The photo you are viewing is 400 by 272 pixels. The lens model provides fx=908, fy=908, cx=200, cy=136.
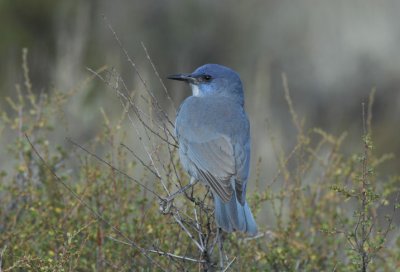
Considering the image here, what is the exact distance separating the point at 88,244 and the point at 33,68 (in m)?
5.74

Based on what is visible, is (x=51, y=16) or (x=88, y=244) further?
(x=51, y=16)

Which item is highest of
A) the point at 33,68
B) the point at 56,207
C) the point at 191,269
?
the point at 33,68

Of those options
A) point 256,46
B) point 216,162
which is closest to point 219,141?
point 216,162

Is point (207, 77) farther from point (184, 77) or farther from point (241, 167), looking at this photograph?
point (241, 167)

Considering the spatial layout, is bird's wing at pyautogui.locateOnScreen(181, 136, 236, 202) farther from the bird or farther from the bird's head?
the bird's head

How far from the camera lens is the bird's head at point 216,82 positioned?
602 cm

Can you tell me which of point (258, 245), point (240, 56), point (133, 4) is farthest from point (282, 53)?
point (258, 245)

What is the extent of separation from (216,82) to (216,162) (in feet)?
3.00

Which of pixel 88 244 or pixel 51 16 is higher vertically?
pixel 51 16

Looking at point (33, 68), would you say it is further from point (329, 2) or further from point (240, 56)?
point (329, 2)

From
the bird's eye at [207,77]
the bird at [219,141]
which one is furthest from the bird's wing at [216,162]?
the bird's eye at [207,77]

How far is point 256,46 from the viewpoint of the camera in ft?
41.4

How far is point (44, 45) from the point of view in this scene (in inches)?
464

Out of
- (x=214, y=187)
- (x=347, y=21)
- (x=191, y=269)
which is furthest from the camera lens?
(x=347, y=21)
